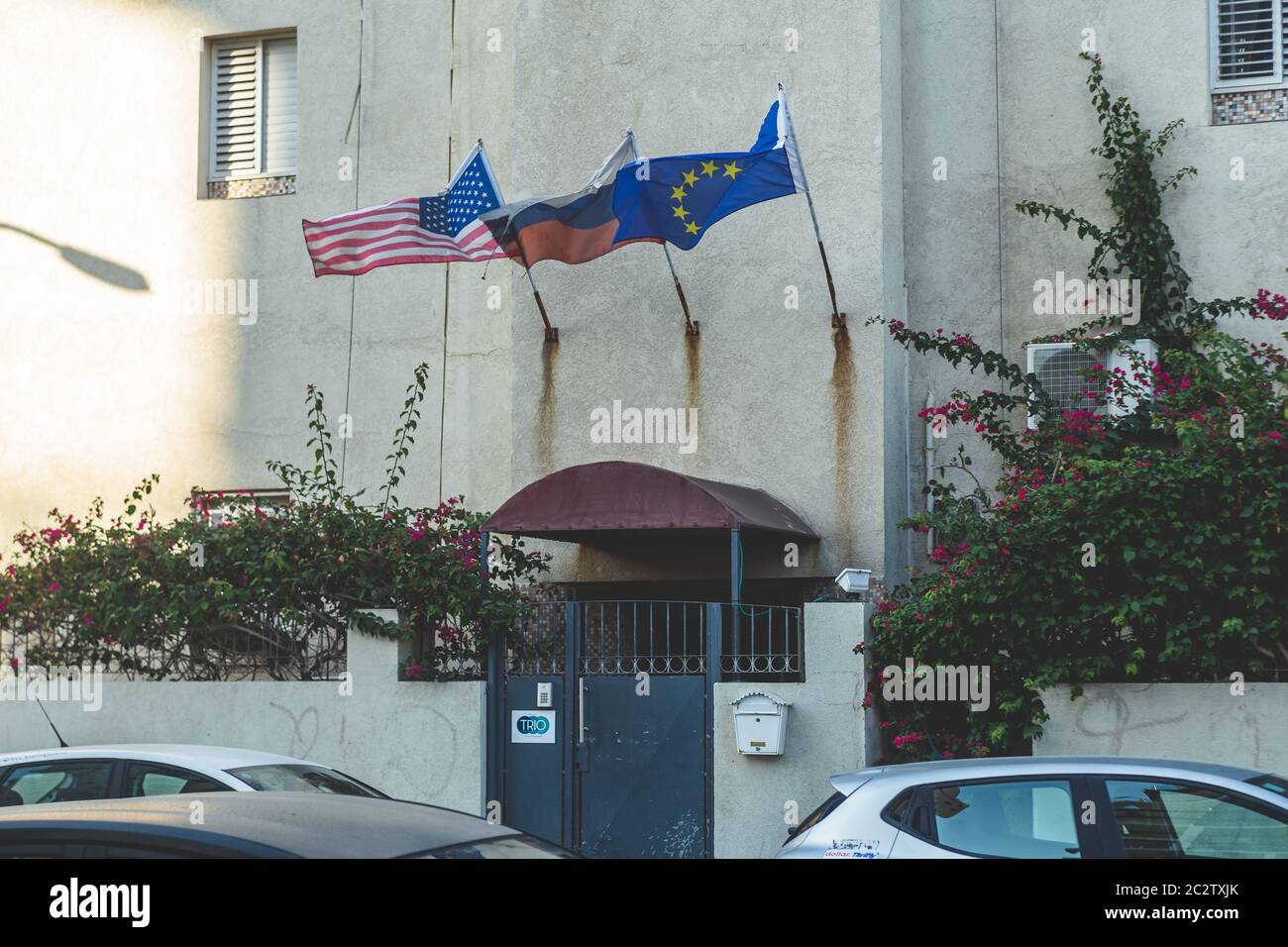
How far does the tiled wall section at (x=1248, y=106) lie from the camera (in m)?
14.5

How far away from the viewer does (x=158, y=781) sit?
9.42 meters

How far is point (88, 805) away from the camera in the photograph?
480 centimetres

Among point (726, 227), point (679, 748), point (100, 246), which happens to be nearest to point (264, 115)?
point (100, 246)

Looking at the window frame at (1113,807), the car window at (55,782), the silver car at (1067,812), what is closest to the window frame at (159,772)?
the car window at (55,782)

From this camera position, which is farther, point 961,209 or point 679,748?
point 961,209

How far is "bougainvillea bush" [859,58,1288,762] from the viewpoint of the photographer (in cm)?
1078

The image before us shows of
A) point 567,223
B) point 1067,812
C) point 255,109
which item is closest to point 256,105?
point 255,109

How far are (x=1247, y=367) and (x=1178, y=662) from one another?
7.19 ft

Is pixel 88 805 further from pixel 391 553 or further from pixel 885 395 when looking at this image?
pixel 885 395

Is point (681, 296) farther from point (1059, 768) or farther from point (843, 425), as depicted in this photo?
point (1059, 768)

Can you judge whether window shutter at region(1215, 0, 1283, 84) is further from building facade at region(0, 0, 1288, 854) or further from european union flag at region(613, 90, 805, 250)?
european union flag at region(613, 90, 805, 250)

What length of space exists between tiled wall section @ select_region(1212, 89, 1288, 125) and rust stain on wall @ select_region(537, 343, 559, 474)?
21.6 feet

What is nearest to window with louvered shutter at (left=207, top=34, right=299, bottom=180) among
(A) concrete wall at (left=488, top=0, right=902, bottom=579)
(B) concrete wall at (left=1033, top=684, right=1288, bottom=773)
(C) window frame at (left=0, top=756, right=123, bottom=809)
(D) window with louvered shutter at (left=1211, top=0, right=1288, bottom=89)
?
(A) concrete wall at (left=488, top=0, right=902, bottom=579)

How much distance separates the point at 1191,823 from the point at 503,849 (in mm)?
3718
